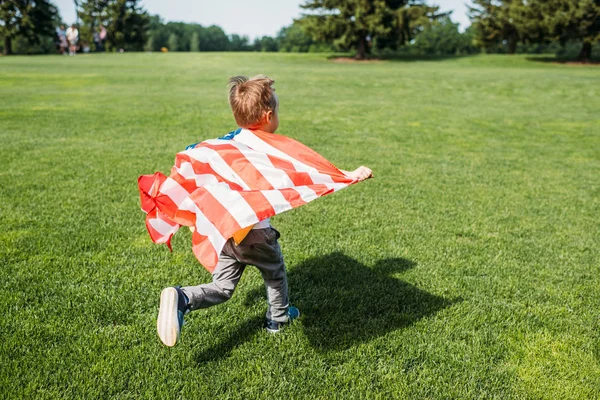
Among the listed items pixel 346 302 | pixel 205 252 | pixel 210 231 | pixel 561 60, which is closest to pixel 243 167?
pixel 210 231

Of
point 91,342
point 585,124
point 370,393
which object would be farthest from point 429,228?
point 585,124

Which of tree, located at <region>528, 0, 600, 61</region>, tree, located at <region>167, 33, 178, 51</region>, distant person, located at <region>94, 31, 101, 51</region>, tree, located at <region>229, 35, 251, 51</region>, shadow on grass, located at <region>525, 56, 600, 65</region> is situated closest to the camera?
tree, located at <region>528, 0, 600, 61</region>

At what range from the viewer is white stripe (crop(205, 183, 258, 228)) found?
274cm

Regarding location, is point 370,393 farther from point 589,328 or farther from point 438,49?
point 438,49

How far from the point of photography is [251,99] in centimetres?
291

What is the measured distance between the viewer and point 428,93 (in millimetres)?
18156

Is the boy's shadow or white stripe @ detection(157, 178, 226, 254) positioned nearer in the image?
white stripe @ detection(157, 178, 226, 254)

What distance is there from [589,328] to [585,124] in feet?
36.7

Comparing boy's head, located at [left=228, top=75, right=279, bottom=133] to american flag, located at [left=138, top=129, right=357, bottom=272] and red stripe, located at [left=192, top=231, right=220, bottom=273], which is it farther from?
red stripe, located at [left=192, top=231, right=220, bottom=273]

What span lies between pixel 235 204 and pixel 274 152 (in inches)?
15.7

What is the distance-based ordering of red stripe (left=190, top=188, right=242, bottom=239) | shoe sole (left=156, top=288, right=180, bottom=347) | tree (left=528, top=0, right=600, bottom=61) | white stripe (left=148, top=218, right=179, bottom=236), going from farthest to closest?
tree (left=528, top=0, right=600, bottom=61)
white stripe (left=148, top=218, right=179, bottom=236)
red stripe (left=190, top=188, right=242, bottom=239)
shoe sole (left=156, top=288, right=180, bottom=347)

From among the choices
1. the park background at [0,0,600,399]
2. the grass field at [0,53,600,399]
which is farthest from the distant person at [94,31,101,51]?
the grass field at [0,53,600,399]

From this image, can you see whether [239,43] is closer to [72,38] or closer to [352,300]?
[72,38]

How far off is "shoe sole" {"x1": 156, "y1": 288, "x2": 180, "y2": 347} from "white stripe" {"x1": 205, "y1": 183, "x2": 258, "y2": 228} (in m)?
0.56
